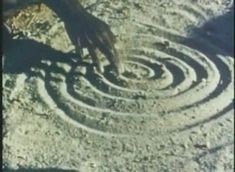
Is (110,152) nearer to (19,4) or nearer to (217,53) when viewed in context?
(217,53)

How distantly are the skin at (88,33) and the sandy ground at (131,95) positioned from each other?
0.03 metres

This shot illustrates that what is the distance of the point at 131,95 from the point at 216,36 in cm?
39

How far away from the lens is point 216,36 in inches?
78.2

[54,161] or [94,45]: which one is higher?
[94,45]

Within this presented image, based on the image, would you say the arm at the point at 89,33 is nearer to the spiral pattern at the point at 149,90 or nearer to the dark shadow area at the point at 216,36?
the spiral pattern at the point at 149,90

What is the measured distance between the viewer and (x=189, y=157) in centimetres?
155

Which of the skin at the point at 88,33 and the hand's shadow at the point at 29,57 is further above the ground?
the skin at the point at 88,33

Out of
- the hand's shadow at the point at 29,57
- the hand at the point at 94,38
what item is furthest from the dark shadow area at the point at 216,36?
the hand's shadow at the point at 29,57

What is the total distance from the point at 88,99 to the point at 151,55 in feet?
0.93

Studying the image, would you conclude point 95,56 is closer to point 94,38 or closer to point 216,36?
point 94,38

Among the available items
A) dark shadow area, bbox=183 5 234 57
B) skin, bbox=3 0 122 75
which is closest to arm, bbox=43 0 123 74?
skin, bbox=3 0 122 75

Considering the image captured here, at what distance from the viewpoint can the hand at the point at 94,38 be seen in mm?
1820

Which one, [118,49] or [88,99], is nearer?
[88,99]

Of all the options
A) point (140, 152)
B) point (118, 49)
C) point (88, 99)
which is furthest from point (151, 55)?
point (140, 152)
